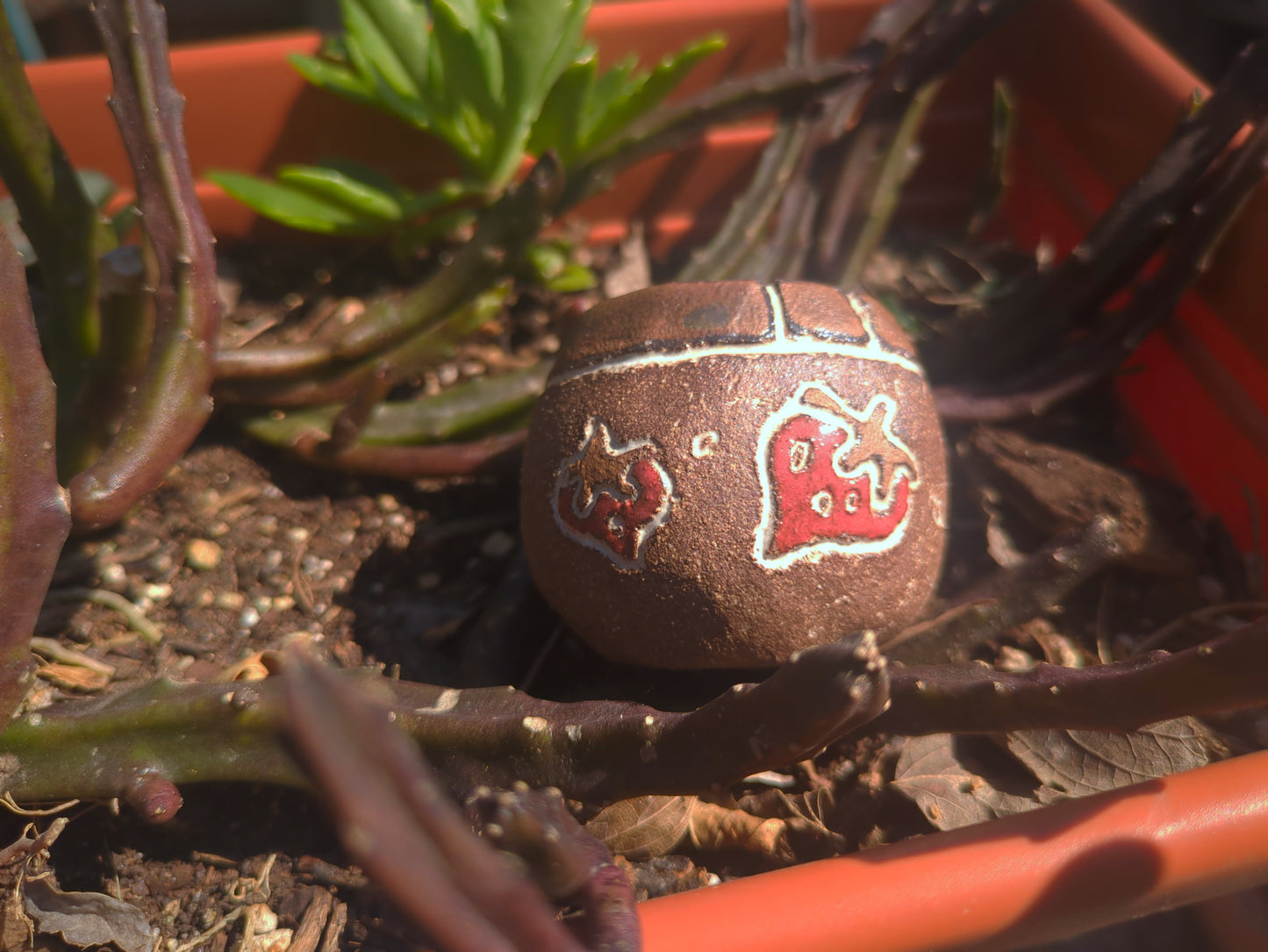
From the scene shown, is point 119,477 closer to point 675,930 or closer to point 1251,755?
point 675,930

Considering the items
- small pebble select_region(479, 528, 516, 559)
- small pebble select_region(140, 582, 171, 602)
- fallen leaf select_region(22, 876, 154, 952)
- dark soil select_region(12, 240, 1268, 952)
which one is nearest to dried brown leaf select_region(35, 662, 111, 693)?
dark soil select_region(12, 240, 1268, 952)

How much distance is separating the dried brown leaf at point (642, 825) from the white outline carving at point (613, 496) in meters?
0.28

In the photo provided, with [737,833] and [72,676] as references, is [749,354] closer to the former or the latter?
[737,833]

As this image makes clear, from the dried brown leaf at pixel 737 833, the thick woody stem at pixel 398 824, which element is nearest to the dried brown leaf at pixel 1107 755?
the dried brown leaf at pixel 737 833

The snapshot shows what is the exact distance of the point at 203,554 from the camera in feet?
4.38

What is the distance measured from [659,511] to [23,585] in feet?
2.18

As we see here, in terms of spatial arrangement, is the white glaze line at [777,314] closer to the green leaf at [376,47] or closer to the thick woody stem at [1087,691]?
the thick woody stem at [1087,691]

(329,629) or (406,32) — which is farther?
(406,32)

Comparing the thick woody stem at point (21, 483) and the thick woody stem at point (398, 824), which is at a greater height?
the thick woody stem at point (398, 824)

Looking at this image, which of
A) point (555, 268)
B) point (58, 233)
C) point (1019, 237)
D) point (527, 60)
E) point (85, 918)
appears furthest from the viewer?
point (1019, 237)

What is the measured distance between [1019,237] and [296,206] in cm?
145

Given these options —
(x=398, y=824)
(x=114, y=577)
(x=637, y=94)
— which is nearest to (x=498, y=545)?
(x=114, y=577)

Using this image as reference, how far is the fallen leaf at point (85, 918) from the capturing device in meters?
0.93

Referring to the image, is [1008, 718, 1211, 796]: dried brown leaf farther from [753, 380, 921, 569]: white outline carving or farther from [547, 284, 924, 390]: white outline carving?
[547, 284, 924, 390]: white outline carving
